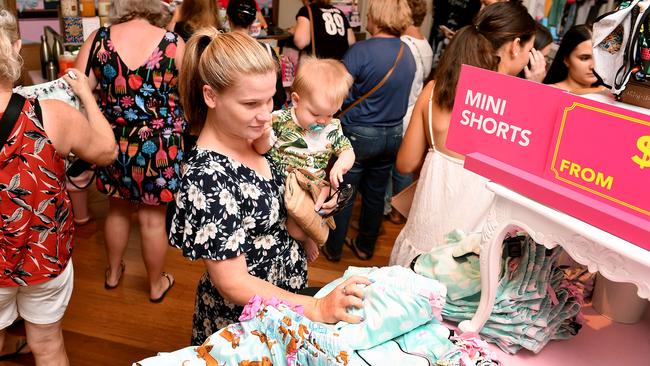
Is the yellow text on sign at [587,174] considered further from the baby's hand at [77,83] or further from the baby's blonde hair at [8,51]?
the baby's hand at [77,83]

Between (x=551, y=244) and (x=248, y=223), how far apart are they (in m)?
0.70

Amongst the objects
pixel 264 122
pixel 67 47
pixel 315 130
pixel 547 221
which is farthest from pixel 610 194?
pixel 67 47

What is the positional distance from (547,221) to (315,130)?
1105 millimetres

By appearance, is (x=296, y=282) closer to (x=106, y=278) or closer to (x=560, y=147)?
(x=560, y=147)

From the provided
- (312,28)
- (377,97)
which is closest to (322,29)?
(312,28)

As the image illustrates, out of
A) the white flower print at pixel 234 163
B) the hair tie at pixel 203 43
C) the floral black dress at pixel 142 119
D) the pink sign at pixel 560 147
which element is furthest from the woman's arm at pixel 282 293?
the floral black dress at pixel 142 119

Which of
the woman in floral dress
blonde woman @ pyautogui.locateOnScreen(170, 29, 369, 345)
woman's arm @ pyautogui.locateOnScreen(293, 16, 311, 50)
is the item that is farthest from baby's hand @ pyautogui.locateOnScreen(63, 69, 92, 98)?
woman's arm @ pyautogui.locateOnScreen(293, 16, 311, 50)

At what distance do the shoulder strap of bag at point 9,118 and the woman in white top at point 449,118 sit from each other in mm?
1431

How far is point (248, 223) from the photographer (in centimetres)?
134

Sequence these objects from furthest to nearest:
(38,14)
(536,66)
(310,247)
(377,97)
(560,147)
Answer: (38,14) → (377,97) → (536,66) → (310,247) → (560,147)

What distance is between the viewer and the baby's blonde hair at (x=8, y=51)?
5.23 ft

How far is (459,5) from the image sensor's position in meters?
4.74

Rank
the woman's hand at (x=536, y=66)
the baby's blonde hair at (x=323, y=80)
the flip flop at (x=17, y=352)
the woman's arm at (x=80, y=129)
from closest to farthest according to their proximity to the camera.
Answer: the woman's arm at (x=80, y=129)
the baby's blonde hair at (x=323, y=80)
the woman's hand at (x=536, y=66)
the flip flop at (x=17, y=352)

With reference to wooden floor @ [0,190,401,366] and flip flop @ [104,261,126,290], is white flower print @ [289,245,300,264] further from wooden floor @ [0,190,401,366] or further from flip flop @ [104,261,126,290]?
flip flop @ [104,261,126,290]
